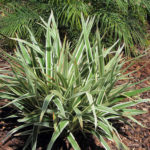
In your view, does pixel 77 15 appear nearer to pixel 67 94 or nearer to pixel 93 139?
pixel 67 94

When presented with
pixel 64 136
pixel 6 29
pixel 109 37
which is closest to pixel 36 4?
pixel 6 29

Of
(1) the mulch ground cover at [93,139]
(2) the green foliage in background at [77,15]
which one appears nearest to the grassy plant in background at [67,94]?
(1) the mulch ground cover at [93,139]

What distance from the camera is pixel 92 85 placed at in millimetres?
1762

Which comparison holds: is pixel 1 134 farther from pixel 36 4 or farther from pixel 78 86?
pixel 36 4

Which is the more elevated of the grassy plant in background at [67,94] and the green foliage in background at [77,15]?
the green foliage in background at [77,15]

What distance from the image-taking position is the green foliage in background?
8.94ft

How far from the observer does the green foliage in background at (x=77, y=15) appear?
272cm

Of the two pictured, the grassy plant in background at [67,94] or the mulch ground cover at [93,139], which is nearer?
the grassy plant in background at [67,94]

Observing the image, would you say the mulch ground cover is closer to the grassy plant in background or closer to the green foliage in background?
the grassy plant in background

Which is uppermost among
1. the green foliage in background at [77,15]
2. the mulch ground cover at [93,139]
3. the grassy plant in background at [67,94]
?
the green foliage in background at [77,15]

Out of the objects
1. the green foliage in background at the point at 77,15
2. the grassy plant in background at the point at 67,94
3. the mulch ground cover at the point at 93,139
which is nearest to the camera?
the grassy plant in background at the point at 67,94

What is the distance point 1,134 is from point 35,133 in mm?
389

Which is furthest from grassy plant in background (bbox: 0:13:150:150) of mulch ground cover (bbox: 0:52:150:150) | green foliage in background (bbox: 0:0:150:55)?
green foliage in background (bbox: 0:0:150:55)

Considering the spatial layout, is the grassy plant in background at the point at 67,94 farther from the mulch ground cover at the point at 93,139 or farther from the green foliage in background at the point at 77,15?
the green foliage in background at the point at 77,15
